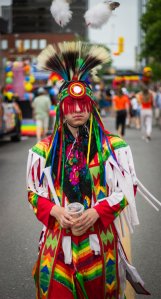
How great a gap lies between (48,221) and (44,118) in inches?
648

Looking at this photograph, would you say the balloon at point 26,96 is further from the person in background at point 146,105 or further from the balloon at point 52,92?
the person in background at point 146,105

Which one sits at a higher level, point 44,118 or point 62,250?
point 62,250

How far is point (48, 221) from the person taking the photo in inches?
129

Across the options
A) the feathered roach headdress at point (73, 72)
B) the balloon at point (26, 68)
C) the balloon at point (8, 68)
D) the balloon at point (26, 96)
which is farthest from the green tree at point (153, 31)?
the feathered roach headdress at point (73, 72)

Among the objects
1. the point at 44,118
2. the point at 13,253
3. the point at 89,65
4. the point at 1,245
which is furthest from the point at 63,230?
the point at 44,118

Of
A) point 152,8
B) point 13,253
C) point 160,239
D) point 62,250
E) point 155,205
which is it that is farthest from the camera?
point 152,8

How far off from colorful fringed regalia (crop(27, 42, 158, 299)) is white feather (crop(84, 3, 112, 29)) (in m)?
0.25

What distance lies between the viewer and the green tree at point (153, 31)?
40125mm

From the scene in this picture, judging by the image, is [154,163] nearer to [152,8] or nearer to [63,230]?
[63,230]

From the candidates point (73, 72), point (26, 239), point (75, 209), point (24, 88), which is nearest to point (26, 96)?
point (24, 88)

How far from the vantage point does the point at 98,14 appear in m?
3.53

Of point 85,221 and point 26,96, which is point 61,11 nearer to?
point 85,221

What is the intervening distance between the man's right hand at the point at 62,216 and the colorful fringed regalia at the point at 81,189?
1.9 inches

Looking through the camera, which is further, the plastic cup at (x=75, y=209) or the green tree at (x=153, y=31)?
the green tree at (x=153, y=31)
